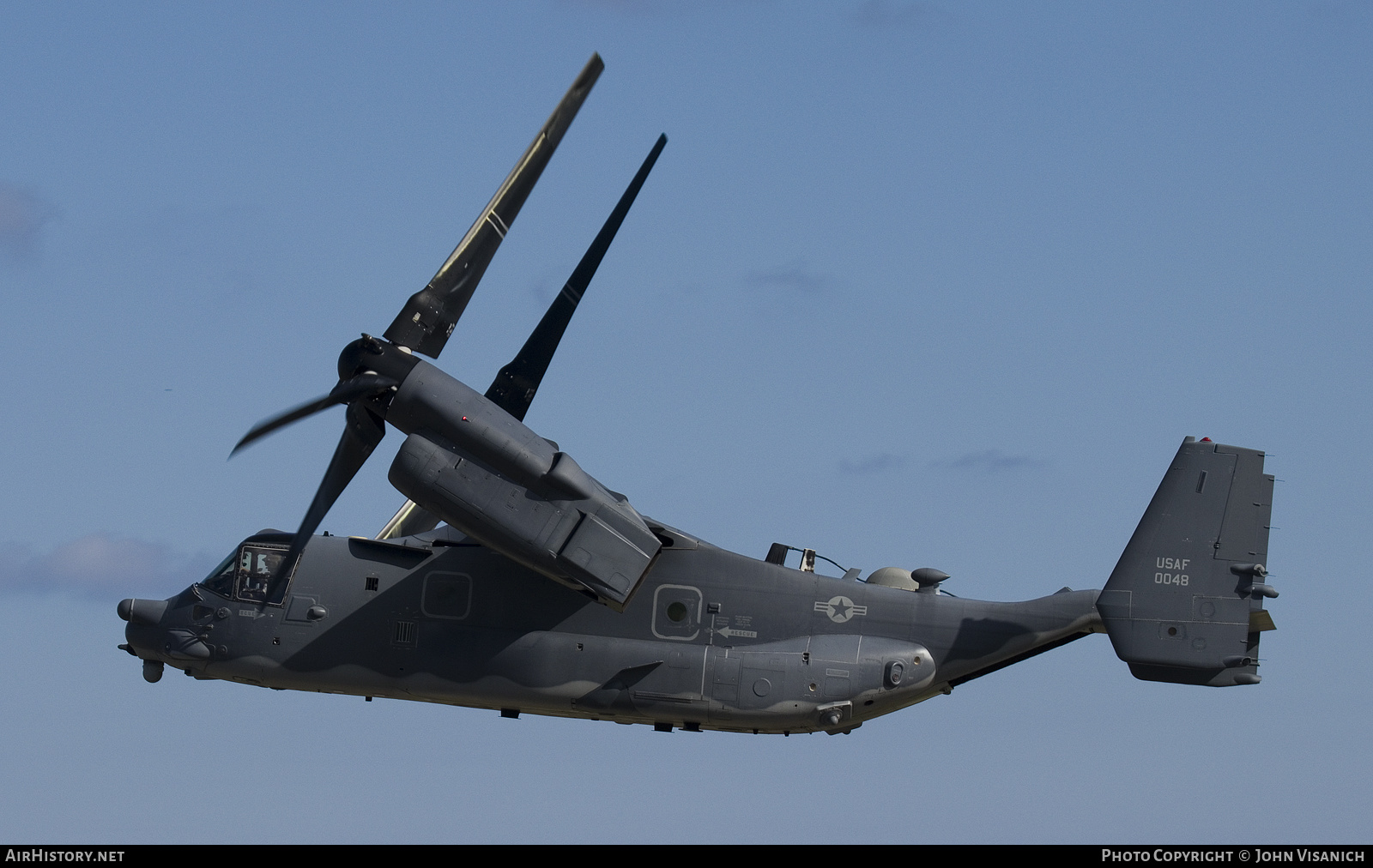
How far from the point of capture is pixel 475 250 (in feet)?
109

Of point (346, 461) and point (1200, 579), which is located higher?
point (1200, 579)

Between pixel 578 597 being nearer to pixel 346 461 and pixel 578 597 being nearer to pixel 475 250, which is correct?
pixel 346 461

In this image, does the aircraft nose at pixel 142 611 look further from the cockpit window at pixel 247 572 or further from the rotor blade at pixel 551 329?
the rotor blade at pixel 551 329

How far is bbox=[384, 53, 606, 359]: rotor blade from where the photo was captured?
32.7 m

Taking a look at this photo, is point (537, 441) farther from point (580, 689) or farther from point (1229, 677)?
point (1229, 677)

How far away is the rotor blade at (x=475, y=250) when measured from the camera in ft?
107

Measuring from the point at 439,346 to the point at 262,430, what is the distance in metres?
3.38

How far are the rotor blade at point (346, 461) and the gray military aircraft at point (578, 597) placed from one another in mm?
42

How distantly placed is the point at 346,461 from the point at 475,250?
4344mm

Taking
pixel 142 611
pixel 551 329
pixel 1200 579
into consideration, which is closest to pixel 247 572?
pixel 142 611

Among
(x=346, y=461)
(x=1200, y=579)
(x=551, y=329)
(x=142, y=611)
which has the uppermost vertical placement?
(x=551, y=329)

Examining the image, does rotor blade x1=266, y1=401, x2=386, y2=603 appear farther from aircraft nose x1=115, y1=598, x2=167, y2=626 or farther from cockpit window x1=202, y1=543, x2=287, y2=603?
aircraft nose x1=115, y1=598, x2=167, y2=626

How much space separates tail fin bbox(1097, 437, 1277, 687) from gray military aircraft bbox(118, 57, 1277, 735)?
1.5 inches

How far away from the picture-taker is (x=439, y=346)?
32875mm
